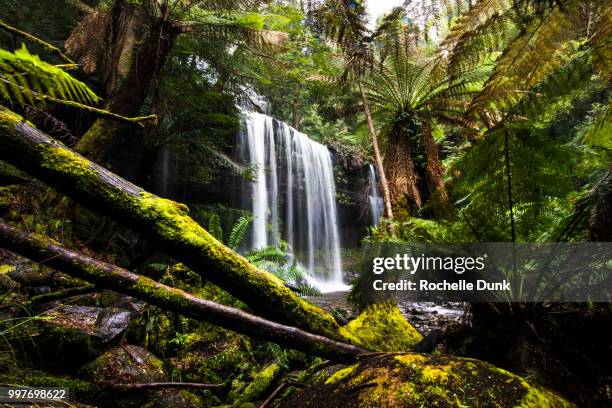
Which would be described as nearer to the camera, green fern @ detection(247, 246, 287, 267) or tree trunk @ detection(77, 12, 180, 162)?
green fern @ detection(247, 246, 287, 267)

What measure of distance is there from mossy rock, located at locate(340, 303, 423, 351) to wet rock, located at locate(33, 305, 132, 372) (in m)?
1.82

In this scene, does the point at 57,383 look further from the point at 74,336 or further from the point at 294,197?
the point at 294,197

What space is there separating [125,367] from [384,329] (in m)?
1.90

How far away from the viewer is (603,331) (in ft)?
6.41

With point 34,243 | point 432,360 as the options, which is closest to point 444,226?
point 432,360

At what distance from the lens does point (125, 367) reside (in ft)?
7.31

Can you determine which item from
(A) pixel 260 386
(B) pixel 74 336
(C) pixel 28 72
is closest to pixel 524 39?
(C) pixel 28 72

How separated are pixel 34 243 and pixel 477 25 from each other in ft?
10.1

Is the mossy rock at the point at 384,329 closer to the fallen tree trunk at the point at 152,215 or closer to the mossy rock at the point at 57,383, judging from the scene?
the fallen tree trunk at the point at 152,215

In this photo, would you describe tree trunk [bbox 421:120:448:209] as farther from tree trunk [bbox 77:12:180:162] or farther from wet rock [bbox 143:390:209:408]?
tree trunk [bbox 77:12:180:162]

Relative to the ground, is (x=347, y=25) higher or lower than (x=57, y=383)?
higher

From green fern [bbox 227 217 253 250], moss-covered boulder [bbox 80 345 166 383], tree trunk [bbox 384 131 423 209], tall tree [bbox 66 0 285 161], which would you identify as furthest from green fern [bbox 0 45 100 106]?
tall tree [bbox 66 0 285 161]

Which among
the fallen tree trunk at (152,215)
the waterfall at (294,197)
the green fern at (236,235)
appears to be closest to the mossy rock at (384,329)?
the fallen tree trunk at (152,215)

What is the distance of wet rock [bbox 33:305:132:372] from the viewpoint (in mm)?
2271
